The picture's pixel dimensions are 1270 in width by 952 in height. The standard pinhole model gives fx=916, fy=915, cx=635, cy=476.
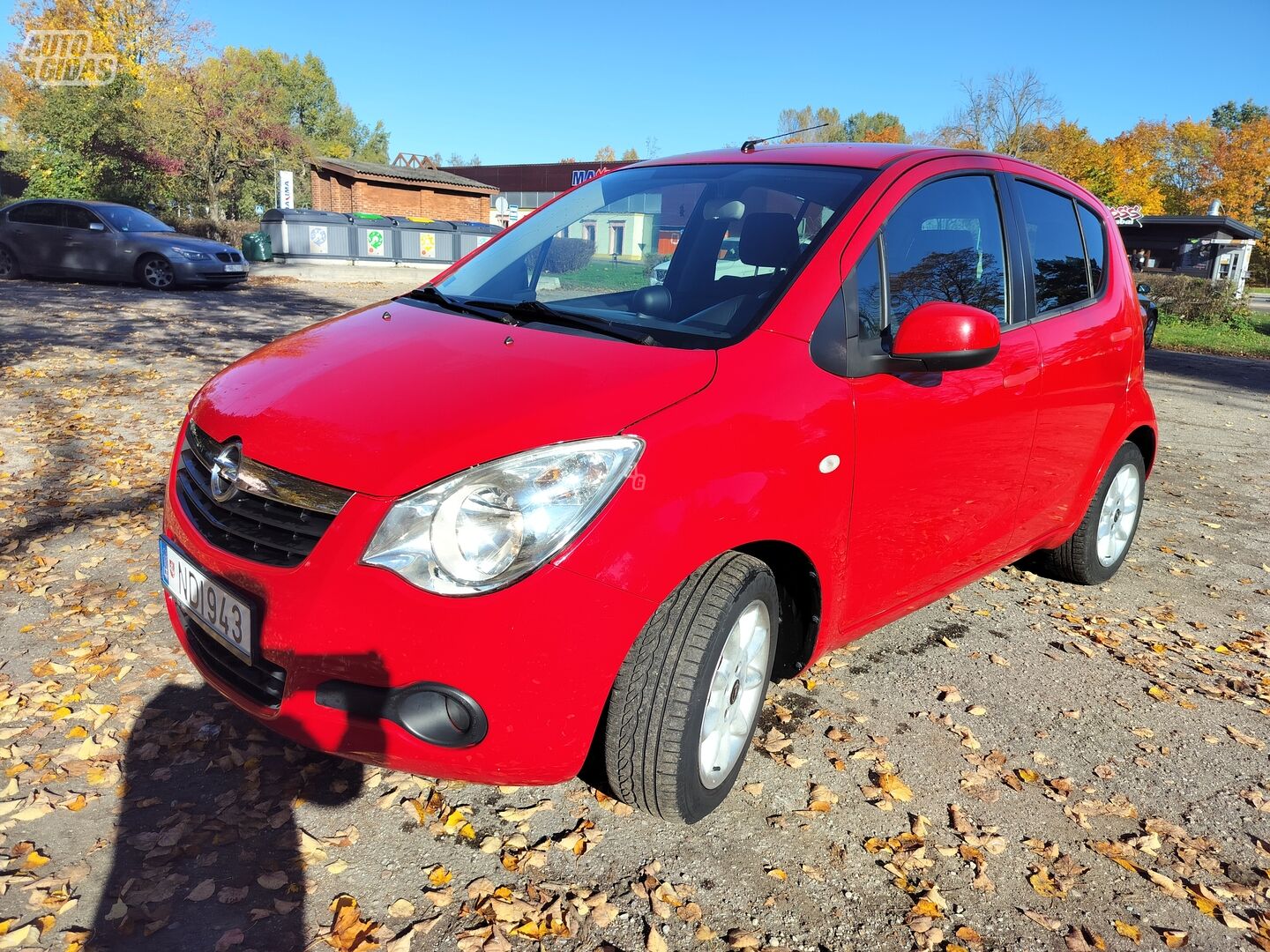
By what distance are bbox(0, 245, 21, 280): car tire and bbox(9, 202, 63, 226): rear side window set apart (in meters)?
0.72

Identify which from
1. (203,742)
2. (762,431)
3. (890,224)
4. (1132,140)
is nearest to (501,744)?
(762,431)

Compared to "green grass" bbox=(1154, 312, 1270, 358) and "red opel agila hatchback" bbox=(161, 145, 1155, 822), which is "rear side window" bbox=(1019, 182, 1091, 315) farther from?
"green grass" bbox=(1154, 312, 1270, 358)

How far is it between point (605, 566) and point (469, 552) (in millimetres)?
317

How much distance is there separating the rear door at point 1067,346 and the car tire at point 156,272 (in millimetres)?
16652

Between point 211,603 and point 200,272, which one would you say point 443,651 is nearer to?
point 211,603

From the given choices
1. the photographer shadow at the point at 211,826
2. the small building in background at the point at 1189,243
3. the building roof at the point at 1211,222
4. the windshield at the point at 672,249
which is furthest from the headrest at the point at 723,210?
the building roof at the point at 1211,222

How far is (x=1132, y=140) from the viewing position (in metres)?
61.9

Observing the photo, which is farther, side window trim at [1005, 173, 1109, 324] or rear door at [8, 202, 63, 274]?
rear door at [8, 202, 63, 274]

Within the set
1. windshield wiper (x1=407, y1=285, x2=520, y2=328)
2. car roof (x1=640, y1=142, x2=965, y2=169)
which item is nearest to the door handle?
car roof (x1=640, y1=142, x2=965, y2=169)

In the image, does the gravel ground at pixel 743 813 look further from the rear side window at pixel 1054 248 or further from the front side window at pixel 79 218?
the front side window at pixel 79 218

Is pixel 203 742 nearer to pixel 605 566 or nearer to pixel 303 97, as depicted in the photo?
pixel 605 566

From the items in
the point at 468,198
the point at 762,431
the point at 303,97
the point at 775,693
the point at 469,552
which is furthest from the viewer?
the point at 303,97

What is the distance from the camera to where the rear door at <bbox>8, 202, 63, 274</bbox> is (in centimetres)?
1678

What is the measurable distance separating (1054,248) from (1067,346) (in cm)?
46
